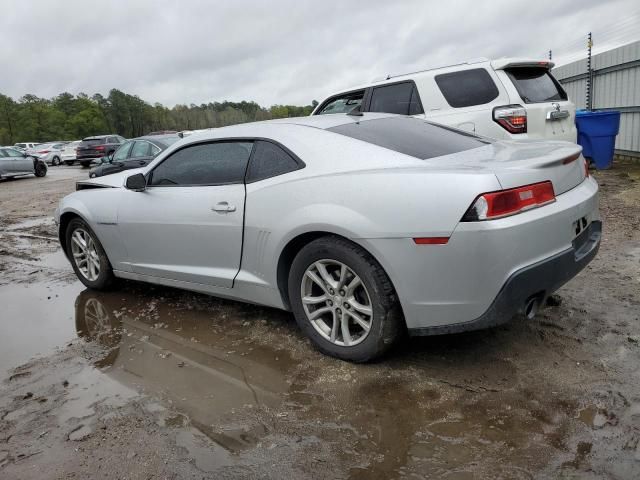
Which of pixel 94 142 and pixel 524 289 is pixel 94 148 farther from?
pixel 524 289

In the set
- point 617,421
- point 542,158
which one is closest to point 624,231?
point 542,158

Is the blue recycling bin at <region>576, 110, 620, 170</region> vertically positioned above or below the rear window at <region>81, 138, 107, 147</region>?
below

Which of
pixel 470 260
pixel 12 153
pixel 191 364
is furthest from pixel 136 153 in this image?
pixel 12 153

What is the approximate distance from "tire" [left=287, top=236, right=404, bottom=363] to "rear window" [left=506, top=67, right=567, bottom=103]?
4622 millimetres

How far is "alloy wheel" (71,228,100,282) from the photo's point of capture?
16.5 ft

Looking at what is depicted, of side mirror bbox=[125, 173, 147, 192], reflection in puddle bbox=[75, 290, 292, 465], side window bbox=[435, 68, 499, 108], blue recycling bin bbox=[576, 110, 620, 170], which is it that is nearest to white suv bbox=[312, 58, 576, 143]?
side window bbox=[435, 68, 499, 108]

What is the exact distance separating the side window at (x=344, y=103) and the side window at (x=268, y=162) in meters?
4.51

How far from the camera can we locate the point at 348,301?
10.3ft

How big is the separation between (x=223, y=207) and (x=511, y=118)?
424 cm

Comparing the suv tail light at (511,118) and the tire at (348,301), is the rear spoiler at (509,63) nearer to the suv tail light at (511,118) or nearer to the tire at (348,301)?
the suv tail light at (511,118)

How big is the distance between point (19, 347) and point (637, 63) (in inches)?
439

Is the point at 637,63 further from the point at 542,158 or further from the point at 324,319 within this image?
the point at 324,319

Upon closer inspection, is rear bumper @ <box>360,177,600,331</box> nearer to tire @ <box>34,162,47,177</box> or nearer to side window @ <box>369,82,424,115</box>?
side window @ <box>369,82,424,115</box>

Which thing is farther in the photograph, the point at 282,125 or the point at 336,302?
the point at 282,125
